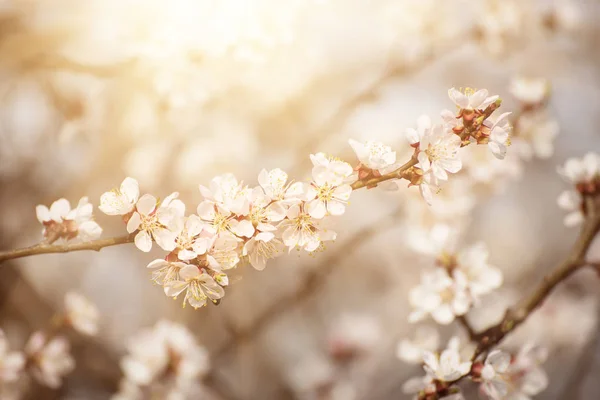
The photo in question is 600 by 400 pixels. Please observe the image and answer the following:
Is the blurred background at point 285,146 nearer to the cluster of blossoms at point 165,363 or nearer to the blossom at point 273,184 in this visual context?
the cluster of blossoms at point 165,363

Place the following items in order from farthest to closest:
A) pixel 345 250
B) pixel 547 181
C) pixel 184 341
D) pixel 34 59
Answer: pixel 547 181, pixel 345 250, pixel 34 59, pixel 184 341

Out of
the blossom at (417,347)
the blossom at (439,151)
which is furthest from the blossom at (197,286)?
the blossom at (417,347)

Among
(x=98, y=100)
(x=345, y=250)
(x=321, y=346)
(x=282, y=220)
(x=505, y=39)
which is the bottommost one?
(x=321, y=346)

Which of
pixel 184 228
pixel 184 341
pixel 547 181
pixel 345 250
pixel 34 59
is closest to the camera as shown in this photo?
pixel 184 228

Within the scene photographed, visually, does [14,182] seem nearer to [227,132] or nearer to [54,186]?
[54,186]

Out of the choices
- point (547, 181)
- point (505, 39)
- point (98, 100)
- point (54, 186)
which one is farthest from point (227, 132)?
point (547, 181)

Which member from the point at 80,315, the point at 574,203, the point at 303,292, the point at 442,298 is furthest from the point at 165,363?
the point at 574,203
